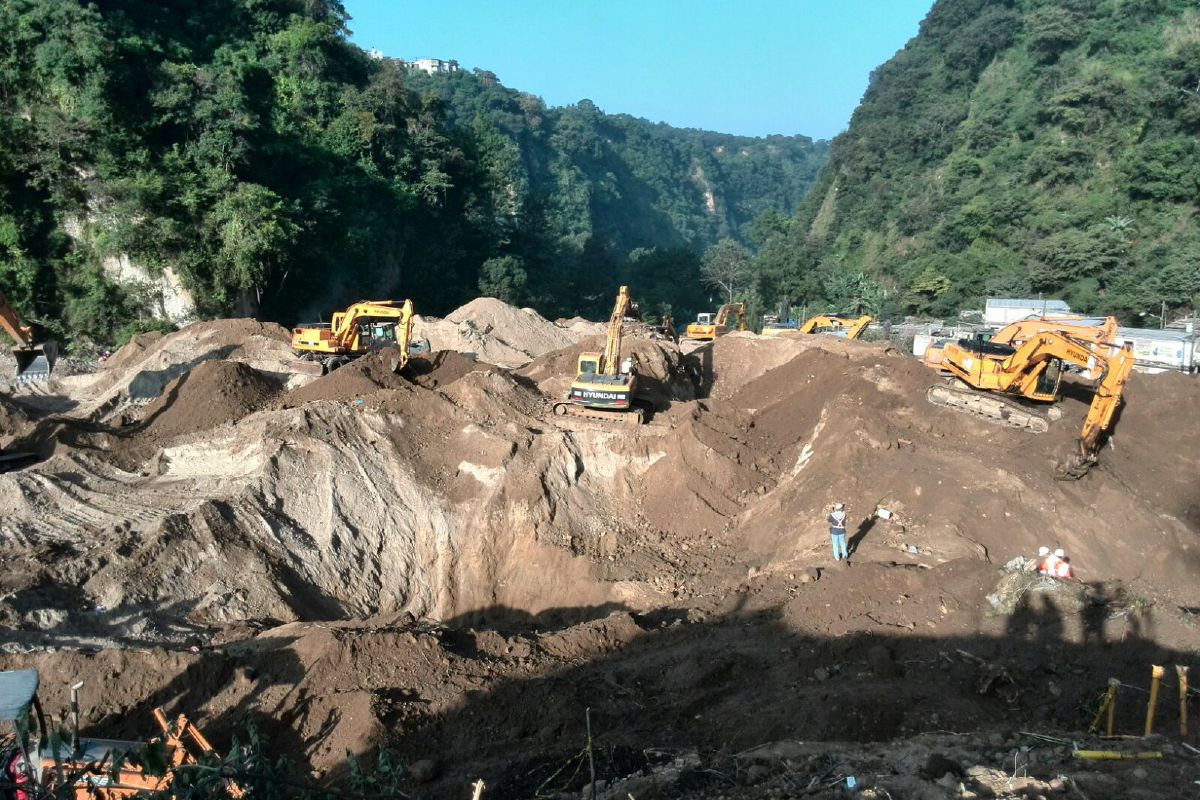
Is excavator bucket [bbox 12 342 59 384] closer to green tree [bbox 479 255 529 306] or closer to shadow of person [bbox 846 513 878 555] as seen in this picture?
shadow of person [bbox 846 513 878 555]

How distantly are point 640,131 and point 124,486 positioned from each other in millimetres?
139284

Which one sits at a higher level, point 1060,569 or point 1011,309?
point 1011,309

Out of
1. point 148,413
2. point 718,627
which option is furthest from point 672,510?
point 148,413

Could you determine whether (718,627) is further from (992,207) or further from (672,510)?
(992,207)

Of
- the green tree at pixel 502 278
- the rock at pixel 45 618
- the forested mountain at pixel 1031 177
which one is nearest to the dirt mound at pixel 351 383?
the rock at pixel 45 618

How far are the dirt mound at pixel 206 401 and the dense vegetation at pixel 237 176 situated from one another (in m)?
14.9

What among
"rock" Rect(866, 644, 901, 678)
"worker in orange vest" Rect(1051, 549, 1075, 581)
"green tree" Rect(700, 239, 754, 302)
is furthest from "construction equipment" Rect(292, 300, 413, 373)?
"green tree" Rect(700, 239, 754, 302)

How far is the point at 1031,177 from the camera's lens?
50.6m

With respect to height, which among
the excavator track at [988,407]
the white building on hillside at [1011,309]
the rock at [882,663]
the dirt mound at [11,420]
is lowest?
the rock at [882,663]

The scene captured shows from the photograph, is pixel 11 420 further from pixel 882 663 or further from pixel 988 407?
pixel 988 407

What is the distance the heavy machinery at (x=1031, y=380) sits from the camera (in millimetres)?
16016

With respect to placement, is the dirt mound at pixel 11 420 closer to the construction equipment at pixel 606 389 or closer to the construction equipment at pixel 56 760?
the construction equipment at pixel 606 389

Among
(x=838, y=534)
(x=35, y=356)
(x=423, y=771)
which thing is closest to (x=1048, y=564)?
(x=838, y=534)

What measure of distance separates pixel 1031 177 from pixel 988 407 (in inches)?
1528
